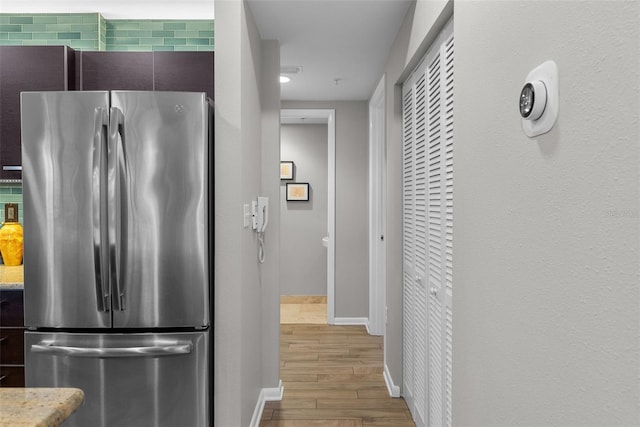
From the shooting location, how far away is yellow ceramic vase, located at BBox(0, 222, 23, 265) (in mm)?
2758

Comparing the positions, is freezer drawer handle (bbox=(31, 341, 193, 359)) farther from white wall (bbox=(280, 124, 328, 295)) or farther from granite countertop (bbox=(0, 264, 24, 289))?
white wall (bbox=(280, 124, 328, 295))

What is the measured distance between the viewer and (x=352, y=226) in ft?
15.9

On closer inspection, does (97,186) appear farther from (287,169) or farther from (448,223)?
(287,169)

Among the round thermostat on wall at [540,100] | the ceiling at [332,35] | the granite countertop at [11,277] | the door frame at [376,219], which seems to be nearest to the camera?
the round thermostat on wall at [540,100]

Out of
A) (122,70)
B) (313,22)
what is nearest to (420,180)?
(313,22)

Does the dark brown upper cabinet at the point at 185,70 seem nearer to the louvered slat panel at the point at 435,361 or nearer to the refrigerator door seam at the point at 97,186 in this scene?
the refrigerator door seam at the point at 97,186

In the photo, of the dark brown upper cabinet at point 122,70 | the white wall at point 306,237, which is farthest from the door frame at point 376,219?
the dark brown upper cabinet at point 122,70

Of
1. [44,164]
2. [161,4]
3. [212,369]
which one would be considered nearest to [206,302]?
[212,369]

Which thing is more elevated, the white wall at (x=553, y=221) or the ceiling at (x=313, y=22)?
the ceiling at (x=313, y=22)

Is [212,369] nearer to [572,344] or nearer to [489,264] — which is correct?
[489,264]

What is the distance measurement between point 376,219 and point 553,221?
3549 mm

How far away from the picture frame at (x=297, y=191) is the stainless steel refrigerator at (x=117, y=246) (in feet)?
13.0

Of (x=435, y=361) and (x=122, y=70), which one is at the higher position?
(x=122, y=70)

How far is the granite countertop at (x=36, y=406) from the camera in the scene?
78 centimetres
